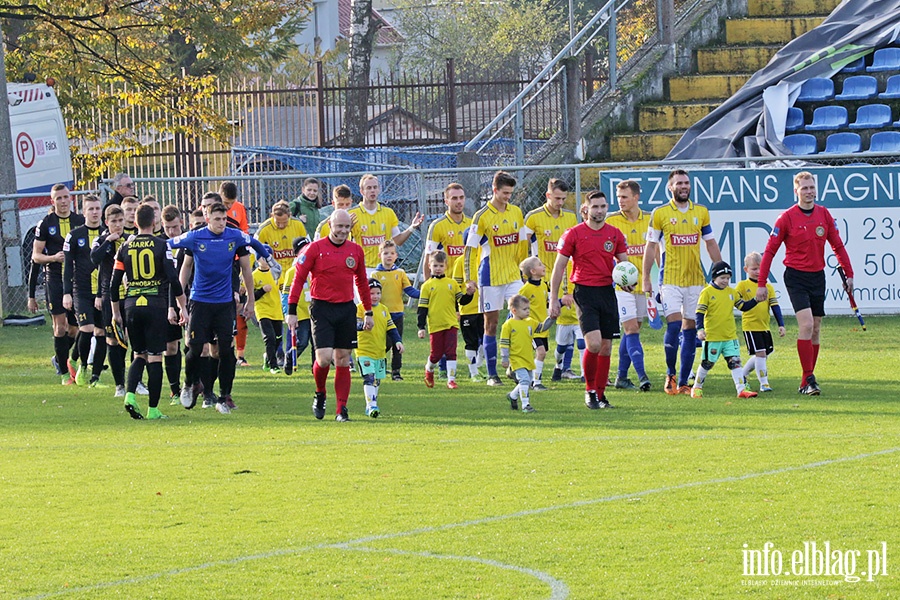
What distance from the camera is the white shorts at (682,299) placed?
14375 mm

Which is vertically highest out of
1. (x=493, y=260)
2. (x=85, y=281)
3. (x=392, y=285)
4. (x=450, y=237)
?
(x=450, y=237)

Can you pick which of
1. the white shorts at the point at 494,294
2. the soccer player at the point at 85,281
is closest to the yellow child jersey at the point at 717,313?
the white shorts at the point at 494,294

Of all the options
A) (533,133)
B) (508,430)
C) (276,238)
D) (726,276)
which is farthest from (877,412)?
(533,133)

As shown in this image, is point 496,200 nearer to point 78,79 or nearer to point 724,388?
point 724,388

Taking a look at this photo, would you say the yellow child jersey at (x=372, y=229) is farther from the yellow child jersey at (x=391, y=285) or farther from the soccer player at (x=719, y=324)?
the soccer player at (x=719, y=324)

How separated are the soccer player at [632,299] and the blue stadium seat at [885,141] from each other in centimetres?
890

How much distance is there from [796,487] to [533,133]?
77.4 ft

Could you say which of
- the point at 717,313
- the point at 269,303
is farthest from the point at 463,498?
the point at 269,303

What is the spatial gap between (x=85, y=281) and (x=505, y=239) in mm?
4618

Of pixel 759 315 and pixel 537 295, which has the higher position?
pixel 537 295

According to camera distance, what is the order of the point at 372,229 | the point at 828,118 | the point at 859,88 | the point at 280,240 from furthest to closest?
the point at 859,88 < the point at 828,118 < the point at 280,240 < the point at 372,229

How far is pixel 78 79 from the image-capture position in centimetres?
3030

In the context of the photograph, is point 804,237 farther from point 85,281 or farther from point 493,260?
point 85,281

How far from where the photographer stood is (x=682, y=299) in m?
14.4
